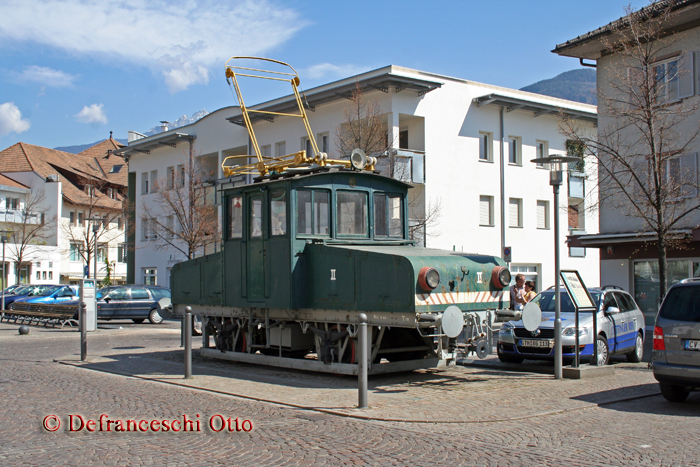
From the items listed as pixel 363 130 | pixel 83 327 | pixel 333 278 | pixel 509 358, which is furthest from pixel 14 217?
pixel 333 278

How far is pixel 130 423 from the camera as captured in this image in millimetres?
7805

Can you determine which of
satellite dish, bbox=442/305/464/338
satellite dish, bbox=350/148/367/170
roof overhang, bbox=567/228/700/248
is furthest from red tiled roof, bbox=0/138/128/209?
satellite dish, bbox=442/305/464/338

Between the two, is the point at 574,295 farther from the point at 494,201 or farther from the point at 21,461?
the point at 494,201

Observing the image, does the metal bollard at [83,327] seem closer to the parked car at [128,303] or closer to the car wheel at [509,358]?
the car wheel at [509,358]

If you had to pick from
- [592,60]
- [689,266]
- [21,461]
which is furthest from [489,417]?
[592,60]

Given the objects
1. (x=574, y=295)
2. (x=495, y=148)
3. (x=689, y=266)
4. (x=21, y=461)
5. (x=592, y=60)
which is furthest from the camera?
(x=495, y=148)

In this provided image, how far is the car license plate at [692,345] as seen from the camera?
28.7 ft

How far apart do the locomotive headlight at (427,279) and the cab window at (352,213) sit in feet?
7.62

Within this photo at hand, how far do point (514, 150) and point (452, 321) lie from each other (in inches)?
1006

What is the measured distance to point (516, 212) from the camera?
33.8m

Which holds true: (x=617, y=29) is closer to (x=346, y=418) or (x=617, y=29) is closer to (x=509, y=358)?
(x=509, y=358)

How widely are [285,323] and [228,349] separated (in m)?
2.04

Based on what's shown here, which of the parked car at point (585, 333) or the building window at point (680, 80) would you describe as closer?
the parked car at point (585, 333)

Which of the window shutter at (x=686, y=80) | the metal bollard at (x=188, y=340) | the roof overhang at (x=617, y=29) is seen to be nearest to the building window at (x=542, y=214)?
the roof overhang at (x=617, y=29)
